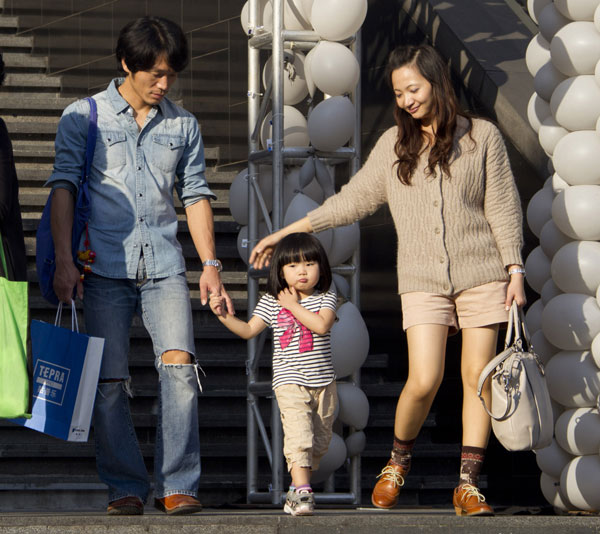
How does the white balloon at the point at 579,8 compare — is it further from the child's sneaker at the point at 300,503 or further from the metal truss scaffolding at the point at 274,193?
the child's sneaker at the point at 300,503

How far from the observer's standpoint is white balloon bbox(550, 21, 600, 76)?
242 inches

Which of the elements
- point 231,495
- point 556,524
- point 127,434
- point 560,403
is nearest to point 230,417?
point 231,495

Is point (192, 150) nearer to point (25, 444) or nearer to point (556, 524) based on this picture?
point (556, 524)

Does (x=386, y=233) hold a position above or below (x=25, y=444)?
above

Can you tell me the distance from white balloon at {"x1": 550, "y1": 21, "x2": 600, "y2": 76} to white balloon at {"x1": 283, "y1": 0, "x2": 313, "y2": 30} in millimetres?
1359

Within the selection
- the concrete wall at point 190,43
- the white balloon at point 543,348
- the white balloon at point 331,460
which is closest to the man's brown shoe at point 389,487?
the white balloon at point 543,348

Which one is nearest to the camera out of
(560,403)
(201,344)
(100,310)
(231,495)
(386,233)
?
(100,310)

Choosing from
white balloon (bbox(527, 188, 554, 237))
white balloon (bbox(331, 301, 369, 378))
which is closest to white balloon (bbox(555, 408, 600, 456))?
white balloon (bbox(527, 188, 554, 237))

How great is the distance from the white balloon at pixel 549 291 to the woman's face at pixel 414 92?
158 centimetres

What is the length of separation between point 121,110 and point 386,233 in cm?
407

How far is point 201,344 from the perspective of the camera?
8.36 m

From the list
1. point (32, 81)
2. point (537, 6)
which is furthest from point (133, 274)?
point (32, 81)

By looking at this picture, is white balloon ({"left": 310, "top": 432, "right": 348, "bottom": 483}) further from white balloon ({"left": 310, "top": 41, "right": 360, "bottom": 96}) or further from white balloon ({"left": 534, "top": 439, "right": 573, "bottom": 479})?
white balloon ({"left": 310, "top": 41, "right": 360, "bottom": 96})

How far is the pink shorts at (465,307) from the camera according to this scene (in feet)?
16.4
